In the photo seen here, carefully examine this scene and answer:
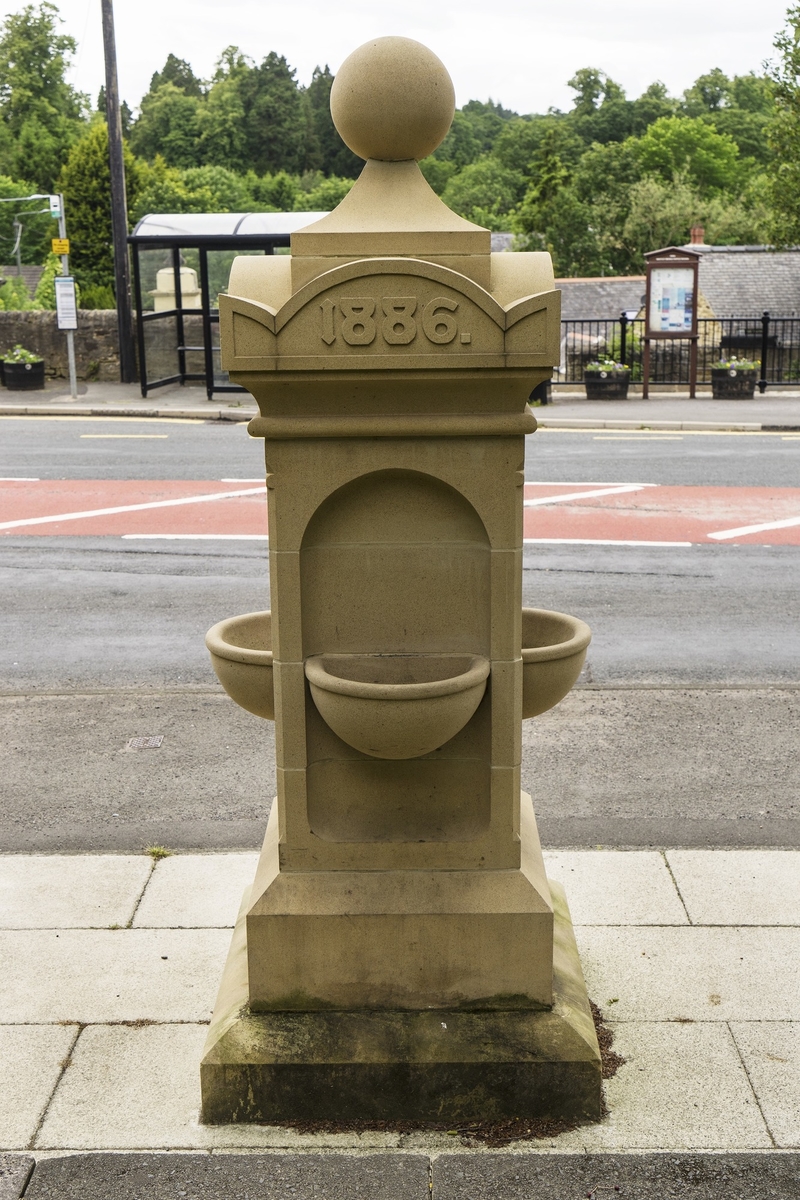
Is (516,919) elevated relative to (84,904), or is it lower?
elevated

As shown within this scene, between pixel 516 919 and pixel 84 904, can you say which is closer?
pixel 516 919

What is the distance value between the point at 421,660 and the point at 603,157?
69.4m

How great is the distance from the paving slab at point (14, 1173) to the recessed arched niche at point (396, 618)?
1.24 meters

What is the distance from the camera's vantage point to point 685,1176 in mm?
3459

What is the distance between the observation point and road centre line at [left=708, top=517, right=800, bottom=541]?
12.6 m

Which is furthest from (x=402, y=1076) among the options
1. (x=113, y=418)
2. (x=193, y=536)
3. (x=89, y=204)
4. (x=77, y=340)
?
(x=89, y=204)

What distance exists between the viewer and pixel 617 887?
207 inches

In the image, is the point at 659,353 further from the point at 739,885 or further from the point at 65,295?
the point at 739,885

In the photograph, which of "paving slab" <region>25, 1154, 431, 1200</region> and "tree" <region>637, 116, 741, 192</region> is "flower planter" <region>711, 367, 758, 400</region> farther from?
"tree" <region>637, 116, 741, 192</region>

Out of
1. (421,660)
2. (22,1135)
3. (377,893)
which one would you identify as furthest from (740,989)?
(22,1135)

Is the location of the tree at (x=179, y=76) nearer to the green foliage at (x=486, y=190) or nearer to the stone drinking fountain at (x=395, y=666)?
the green foliage at (x=486, y=190)

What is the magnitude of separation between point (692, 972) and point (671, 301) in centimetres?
2109

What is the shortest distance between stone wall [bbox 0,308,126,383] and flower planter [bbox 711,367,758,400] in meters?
12.4

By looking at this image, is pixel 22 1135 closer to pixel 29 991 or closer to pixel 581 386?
pixel 29 991
